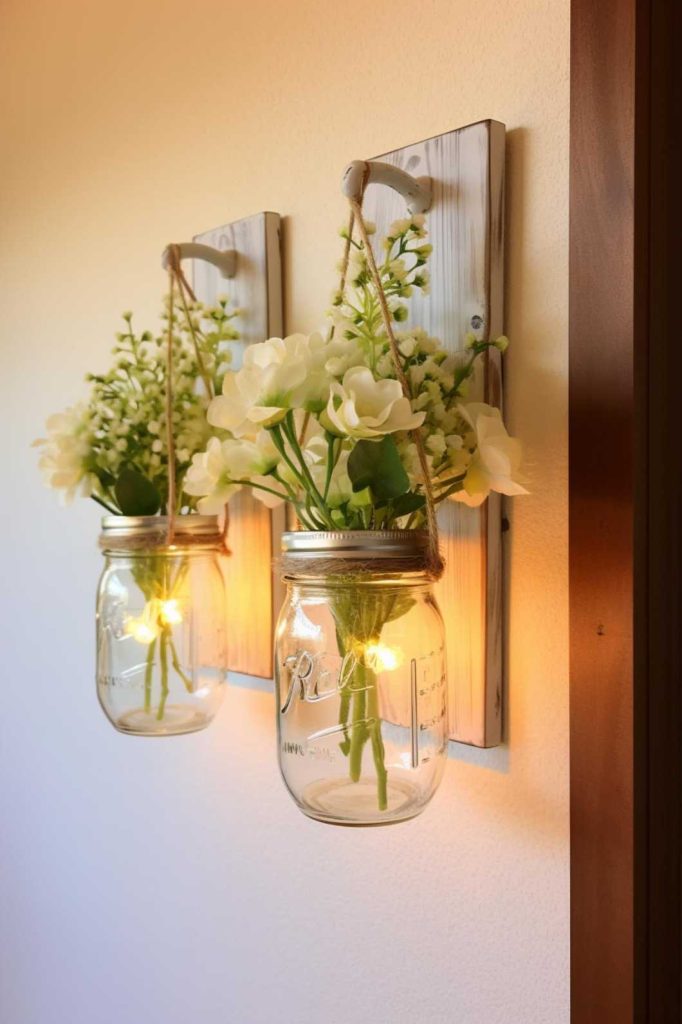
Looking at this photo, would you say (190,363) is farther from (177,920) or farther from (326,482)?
(177,920)

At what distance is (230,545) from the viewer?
1.10 meters

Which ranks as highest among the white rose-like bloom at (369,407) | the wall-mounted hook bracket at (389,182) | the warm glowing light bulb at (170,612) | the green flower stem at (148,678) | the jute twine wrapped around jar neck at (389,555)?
the wall-mounted hook bracket at (389,182)

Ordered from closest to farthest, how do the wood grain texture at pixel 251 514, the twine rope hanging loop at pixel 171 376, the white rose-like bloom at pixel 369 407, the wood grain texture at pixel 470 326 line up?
1. the white rose-like bloom at pixel 369 407
2. the wood grain texture at pixel 470 326
3. the twine rope hanging loop at pixel 171 376
4. the wood grain texture at pixel 251 514

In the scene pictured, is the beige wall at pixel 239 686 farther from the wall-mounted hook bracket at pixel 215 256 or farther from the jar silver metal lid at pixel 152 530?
the jar silver metal lid at pixel 152 530

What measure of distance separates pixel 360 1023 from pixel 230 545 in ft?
1.69

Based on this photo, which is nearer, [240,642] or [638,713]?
[638,713]

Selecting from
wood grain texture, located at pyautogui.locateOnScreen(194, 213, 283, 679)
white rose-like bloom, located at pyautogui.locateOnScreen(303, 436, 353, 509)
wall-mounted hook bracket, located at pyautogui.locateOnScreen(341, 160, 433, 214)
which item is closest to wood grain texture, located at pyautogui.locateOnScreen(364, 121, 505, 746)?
wall-mounted hook bracket, located at pyautogui.locateOnScreen(341, 160, 433, 214)

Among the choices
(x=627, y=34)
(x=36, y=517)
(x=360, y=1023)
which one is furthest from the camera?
(x=36, y=517)

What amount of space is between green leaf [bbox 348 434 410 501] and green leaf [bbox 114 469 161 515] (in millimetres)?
362

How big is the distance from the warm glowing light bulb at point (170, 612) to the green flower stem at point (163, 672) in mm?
10

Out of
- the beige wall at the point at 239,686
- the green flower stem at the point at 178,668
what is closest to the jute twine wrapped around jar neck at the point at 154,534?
the green flower stem at the point at 178,668

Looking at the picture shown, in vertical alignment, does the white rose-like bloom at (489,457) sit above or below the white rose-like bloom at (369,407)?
below

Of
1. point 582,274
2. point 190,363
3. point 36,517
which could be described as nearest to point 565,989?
point 582,274

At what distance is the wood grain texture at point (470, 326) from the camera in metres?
0.79
